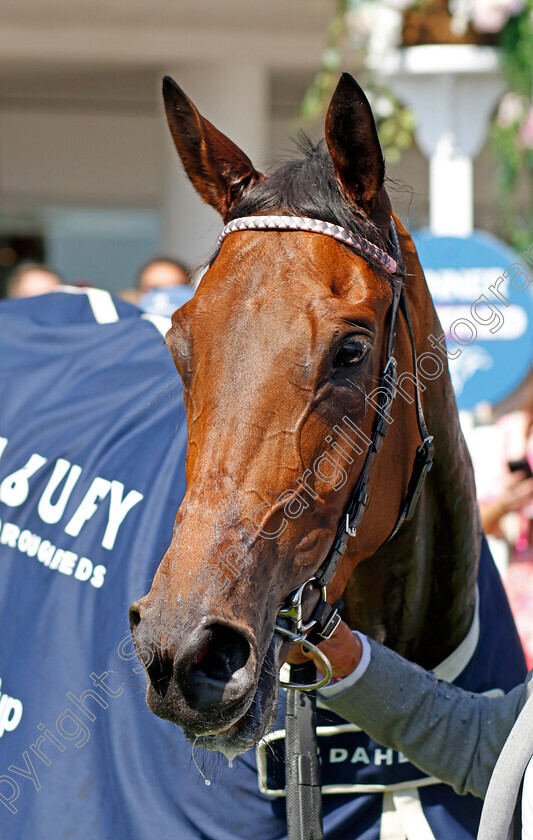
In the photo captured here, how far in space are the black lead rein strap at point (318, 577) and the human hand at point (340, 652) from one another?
3 centimetres

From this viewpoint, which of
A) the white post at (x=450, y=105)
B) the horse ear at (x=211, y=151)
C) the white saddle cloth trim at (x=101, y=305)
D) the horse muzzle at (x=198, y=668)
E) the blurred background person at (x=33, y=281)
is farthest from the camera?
the blurred background person at (x=33, y=281)

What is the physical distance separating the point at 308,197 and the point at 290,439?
17.5 inches

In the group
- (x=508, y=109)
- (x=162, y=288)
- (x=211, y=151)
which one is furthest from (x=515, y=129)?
(x=211, y=151)

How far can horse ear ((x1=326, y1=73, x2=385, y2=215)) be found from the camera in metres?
1.47

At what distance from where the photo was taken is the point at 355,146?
153 centimetres

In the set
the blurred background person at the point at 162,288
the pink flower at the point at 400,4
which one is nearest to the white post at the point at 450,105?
the pink flower at the point at 400,4

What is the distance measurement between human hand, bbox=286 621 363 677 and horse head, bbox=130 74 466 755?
3.9 inches

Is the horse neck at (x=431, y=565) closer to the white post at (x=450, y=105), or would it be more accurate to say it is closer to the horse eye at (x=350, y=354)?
the horse eye at (x=350, y=354)

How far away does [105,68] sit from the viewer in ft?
23.7

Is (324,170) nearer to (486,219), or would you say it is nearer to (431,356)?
(431,356)

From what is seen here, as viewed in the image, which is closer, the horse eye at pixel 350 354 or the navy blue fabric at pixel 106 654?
the horse eye at pixel 350 354

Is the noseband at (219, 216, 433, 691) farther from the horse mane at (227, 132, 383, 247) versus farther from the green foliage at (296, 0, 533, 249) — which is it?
the green foliage at (296, 0, 533, 249)

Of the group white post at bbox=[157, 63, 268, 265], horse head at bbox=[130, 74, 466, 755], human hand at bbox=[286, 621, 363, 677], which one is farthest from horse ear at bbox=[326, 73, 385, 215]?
white post at bbox=[157, 63, 268, 265]

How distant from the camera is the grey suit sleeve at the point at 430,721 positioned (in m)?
1.62
